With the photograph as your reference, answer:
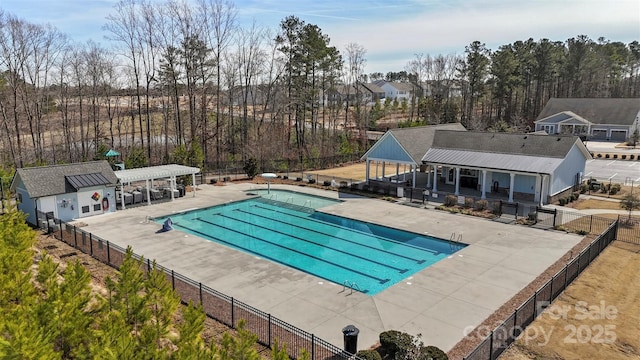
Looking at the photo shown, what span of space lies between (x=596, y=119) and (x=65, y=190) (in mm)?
66966

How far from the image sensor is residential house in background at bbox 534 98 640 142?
60.5m

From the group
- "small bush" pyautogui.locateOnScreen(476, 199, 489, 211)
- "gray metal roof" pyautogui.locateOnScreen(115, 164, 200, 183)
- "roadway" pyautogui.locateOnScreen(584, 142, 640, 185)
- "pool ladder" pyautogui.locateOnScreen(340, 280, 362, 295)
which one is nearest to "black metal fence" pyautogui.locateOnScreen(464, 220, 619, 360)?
"pool ladder" pyautogui.locateOnScreen(340, 280, 362, 295)

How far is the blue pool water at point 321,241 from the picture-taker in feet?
61.6

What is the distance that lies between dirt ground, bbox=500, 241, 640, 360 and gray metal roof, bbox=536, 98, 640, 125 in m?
53.2

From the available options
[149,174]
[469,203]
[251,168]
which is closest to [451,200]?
[469,203]

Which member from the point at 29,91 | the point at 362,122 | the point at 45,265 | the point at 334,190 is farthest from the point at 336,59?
the point at 45,265

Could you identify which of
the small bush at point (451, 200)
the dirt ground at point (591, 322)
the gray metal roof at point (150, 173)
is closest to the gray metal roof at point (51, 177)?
the gray metal roof at point (150, 173)

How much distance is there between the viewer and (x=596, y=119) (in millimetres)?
62156

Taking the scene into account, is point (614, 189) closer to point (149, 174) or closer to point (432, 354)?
point (432, 354)

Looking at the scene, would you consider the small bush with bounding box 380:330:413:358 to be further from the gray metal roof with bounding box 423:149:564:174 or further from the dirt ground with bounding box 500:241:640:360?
the gray metal roof with bounding box 423:149:564:174

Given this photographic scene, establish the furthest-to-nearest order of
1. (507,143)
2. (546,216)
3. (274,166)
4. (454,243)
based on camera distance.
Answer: (274,166)
(507,143)
(546,216)
(454,243)

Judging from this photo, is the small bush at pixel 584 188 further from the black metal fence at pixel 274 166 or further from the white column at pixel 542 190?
the black metal fence at pixel 274 166

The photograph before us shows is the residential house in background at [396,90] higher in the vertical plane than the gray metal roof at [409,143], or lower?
higher

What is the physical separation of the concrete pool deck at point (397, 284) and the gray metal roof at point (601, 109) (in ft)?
161
